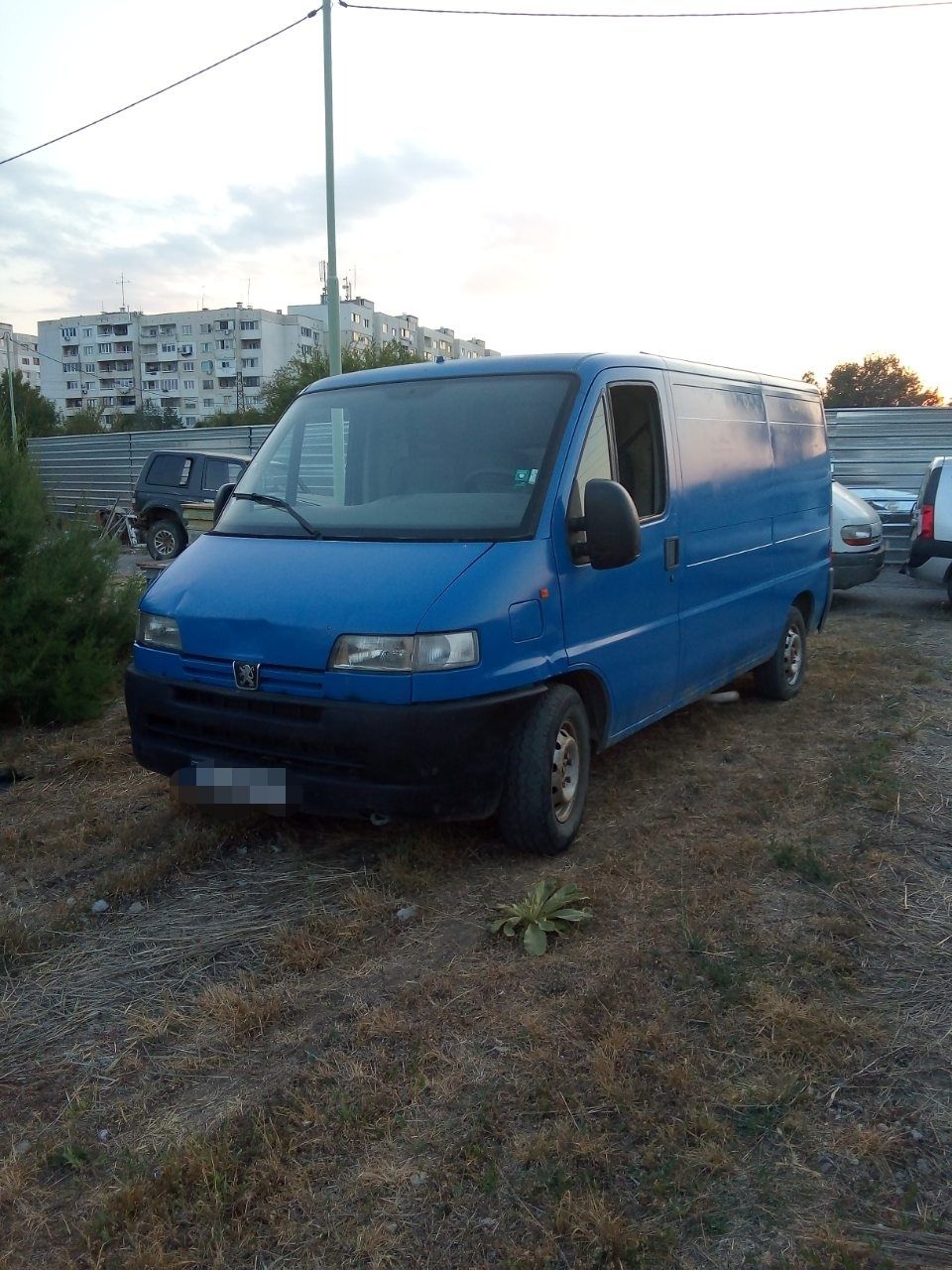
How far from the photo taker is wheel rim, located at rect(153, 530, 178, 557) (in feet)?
63.7

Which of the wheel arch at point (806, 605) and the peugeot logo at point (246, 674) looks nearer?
the peugeot logo at point (246, 674)

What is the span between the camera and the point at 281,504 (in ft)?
16.1

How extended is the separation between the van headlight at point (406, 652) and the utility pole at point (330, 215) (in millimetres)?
10805

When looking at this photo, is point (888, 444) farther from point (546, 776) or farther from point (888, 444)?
point (546, 776)

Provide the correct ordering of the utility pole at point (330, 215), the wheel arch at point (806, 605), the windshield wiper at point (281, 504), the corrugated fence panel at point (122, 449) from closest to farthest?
the windshield wiper at point (281, 504) → the wheel arch at point (806, 605) → the utility pole at point (330, 215) → the corrugated fence panel at point (122, 449)

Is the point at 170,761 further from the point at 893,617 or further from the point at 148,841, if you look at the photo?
the point at 893,617

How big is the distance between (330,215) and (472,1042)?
13.6 m

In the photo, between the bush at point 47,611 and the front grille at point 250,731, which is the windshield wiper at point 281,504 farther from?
the bush at point 47,611

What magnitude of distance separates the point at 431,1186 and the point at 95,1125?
35.5 inches

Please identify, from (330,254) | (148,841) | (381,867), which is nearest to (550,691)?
(381,867)

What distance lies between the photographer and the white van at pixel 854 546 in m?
12.5

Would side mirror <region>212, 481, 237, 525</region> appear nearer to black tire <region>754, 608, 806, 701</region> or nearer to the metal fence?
black tire <region>754, 608, 806, 701</region>

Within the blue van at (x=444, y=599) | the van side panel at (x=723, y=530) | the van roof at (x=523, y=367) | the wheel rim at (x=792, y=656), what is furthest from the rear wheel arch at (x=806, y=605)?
the van roof at (x=523, y=367)

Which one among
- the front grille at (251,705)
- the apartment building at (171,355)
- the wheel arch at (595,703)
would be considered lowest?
the wheel arch at (595,703)
